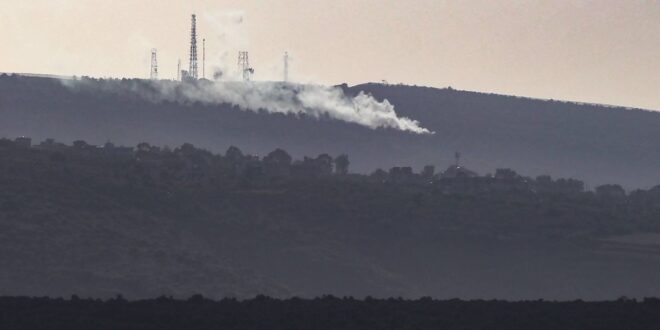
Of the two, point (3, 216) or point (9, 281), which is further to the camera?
point (3, 216)

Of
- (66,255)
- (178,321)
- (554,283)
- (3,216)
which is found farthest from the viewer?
(554,283)

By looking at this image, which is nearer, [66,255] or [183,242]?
[66,255]

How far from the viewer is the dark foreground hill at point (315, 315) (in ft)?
199

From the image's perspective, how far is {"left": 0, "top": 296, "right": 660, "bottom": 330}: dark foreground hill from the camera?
60.7 meters

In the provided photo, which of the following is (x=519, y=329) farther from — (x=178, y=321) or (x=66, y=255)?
(x=66, y=255)

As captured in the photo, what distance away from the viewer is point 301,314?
6372 centimetres

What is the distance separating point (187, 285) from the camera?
17625 centimetres

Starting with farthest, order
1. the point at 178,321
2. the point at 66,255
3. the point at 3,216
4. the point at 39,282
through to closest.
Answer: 1. the point at 3,216
2. the point at 66,255
3. the point at 39,282
4. the point at 178,321

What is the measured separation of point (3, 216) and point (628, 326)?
423 feet

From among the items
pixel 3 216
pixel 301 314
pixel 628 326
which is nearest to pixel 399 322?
pixel 301 314

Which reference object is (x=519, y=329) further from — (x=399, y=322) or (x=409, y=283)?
(x=409, y=283)

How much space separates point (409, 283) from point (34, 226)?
3511cm

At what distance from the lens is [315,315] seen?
63.7 m

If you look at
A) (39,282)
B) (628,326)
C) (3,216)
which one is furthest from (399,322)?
(3,216)
